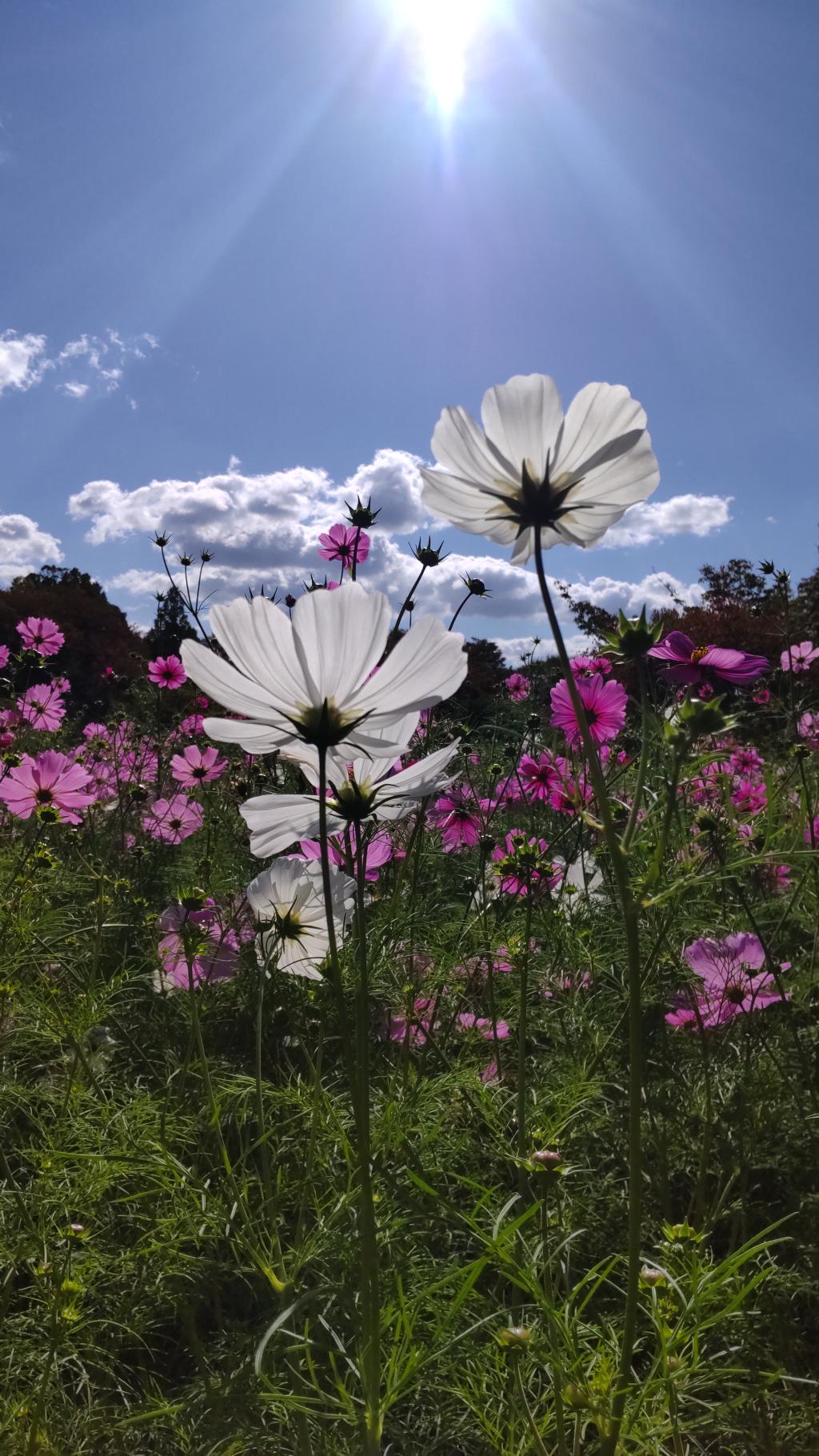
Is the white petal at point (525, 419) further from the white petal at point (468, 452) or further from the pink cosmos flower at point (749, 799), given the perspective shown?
the pink cosmos flower at point (749, 799)

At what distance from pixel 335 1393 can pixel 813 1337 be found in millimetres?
547

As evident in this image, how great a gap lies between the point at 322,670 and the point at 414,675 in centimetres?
6

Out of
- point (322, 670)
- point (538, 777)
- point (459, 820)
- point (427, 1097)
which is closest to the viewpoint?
point (322, 670)

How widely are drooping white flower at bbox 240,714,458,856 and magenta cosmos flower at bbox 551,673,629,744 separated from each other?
2.60 feet

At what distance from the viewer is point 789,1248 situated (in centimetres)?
109

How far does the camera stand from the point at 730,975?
127cm

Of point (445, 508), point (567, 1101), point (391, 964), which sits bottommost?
point (567, 1101)

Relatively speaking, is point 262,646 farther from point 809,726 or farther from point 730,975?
A: point 809,726

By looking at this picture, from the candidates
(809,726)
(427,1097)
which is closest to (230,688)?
(427,1097)

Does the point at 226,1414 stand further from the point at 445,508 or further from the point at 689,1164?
the point at 445,508

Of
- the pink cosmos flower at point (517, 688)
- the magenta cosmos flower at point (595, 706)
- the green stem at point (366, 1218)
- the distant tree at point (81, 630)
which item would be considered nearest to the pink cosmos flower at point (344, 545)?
the magenta cosmos flower at point (595, 706)

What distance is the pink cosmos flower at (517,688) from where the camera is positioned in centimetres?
307

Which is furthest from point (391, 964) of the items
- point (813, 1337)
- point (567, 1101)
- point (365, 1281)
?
point (365, 1281)

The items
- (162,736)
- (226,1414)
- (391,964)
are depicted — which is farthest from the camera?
(162,736)
